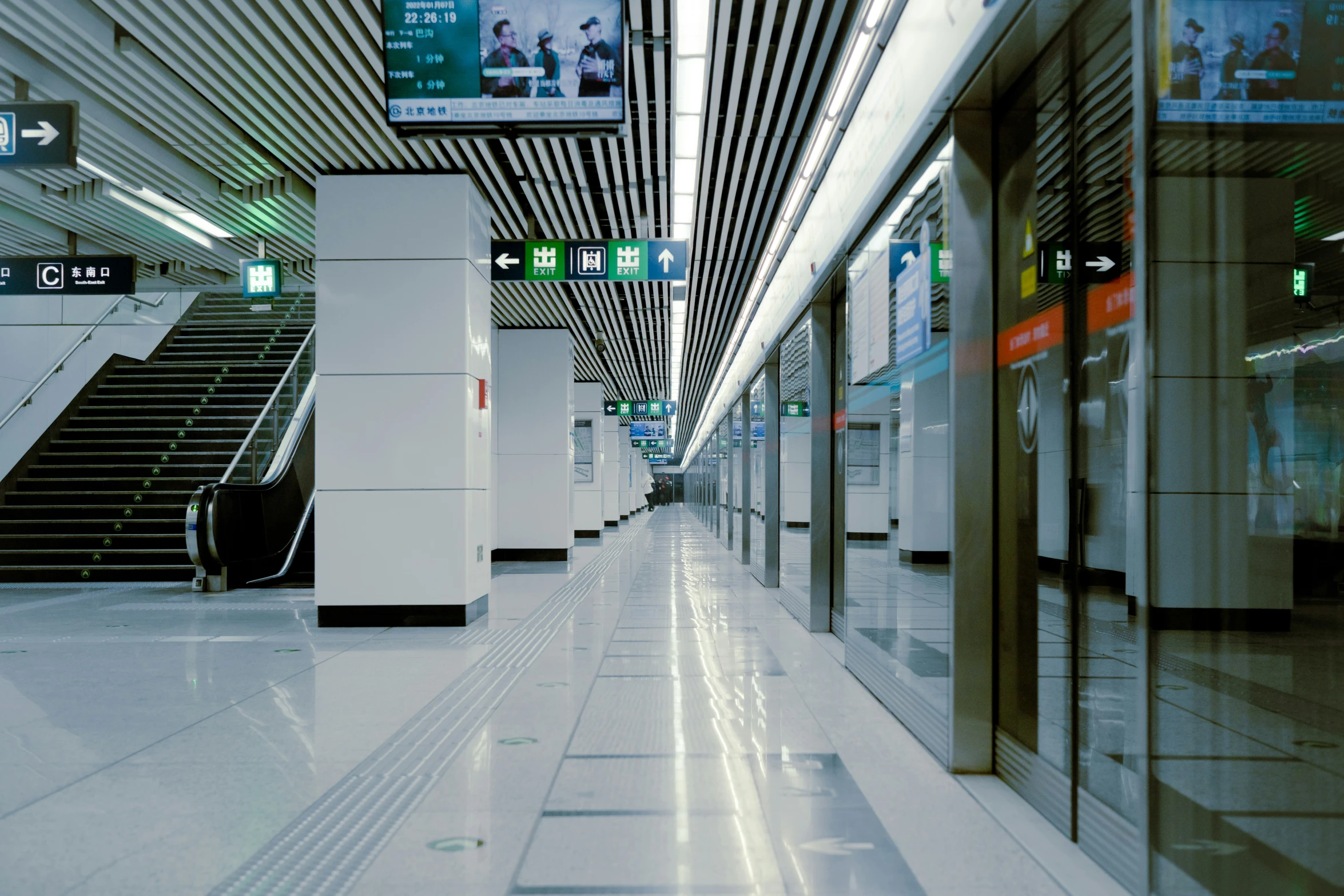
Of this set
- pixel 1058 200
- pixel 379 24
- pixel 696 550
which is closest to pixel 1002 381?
pixel 1058 200

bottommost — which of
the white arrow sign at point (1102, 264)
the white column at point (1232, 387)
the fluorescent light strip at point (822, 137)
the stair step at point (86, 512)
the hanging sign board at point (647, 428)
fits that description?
the stair step at point (86, 512)

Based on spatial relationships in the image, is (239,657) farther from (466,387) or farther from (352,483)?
(466,387)

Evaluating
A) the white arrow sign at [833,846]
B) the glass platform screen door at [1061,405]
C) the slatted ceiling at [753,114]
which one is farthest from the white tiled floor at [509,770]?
the slatted ceiling at [753,114]

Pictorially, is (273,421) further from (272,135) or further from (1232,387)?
(1232,387)

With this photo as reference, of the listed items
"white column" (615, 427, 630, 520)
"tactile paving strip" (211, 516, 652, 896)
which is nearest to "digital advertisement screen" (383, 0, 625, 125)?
"tactile paving strip" (211, 516, 652, 896)

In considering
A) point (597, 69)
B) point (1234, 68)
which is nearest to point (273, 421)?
point (597, 69)

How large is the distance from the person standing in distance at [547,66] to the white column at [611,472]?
23377 millimetres

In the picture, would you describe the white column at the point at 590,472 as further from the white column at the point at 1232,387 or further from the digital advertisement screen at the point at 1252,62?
the digital advertisement screen at the point at 1252,62

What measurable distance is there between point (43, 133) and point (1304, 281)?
651 cm

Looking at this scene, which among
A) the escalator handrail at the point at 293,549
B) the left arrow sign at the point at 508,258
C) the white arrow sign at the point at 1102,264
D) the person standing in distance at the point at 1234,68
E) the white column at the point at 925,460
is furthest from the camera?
the escalator handrail at the point at 293,549

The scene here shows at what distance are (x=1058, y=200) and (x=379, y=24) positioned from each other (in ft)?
13.4

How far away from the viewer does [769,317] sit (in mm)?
10219

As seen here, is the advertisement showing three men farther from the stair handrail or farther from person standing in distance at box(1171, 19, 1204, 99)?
the stair handrail

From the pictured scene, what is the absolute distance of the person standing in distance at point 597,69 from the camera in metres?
4.57
